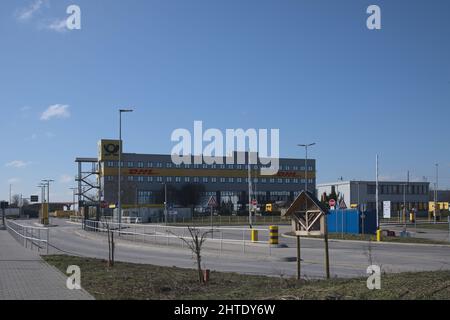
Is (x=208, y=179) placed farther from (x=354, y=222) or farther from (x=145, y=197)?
(x=354, y=222)

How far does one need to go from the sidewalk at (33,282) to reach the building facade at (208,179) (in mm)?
84569

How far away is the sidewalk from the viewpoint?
36.9ft

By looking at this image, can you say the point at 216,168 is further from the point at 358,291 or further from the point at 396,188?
the point at 358,291

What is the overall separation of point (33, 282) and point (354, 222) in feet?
117

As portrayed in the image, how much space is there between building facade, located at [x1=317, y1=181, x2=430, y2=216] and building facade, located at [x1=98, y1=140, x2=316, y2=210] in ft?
26.4

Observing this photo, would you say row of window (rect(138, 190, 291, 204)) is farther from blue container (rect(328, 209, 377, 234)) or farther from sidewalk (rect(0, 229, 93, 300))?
sidewalk (rect(0, 229, 93, 300))

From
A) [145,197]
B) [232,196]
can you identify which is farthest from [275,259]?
[232,196]

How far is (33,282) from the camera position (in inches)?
546

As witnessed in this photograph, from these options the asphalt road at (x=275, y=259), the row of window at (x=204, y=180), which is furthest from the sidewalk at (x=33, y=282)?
the row of window at (x=204, y=180)

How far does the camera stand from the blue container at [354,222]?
45.9m

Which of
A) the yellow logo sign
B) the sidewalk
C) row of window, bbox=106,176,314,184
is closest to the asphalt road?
the sidewalk
